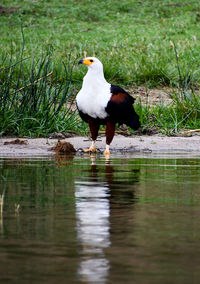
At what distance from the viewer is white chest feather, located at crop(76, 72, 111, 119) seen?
9.55 metres

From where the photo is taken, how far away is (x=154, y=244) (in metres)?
3.72

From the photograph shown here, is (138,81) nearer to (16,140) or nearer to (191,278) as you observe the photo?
(16,140)

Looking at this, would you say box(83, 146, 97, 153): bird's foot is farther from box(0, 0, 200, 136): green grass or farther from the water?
the water

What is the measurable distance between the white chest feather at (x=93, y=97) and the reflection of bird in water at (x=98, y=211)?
2043mm

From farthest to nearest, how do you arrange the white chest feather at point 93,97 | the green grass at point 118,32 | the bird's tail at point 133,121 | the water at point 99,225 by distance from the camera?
the green grass at point 118,32 → the bird's tail at point 133,121 → the white chest feather at point 93,97 → the water at point 99,225

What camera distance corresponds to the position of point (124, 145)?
427 inches

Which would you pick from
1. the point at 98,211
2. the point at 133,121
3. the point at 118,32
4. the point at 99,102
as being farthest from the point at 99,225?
the point at 118,32

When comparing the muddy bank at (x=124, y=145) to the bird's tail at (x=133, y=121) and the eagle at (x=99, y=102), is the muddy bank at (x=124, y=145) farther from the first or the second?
the eagle at (x=99, y=102)

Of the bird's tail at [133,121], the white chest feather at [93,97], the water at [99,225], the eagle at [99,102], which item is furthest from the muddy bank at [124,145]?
the water at [99,225]

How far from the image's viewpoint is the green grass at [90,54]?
11.2 metres

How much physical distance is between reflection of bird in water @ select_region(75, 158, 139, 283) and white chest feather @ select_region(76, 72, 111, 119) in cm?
204

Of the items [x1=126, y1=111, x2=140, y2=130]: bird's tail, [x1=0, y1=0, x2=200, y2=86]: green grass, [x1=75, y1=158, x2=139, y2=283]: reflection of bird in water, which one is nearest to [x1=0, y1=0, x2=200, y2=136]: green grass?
[x1=0, y1=0, x2=200, y2=86]: green grass

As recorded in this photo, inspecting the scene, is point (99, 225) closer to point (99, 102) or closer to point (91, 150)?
point (99, 102)

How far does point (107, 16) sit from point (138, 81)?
1615 cm
